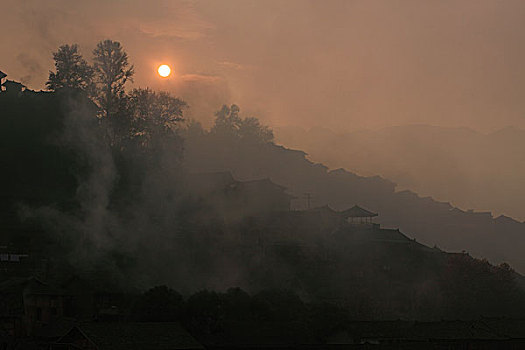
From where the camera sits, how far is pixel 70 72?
275 feet

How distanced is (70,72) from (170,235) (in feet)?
70.4

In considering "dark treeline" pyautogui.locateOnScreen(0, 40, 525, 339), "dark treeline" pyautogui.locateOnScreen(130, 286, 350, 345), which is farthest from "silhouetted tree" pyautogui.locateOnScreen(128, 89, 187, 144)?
"dark treeline" pyautogui.locateOnScreen(130, 286, 350, 345)

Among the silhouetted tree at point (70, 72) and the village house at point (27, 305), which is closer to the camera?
the village house at point (27, 305)

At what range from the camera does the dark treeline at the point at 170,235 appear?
6644 cm

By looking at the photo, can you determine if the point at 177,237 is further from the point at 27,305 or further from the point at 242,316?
the point at 27,305

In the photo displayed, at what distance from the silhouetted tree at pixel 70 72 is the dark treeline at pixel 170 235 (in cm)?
13

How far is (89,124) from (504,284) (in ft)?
146

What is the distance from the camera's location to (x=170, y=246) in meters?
74.9

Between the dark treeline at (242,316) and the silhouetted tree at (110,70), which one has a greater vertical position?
the silhouetted tree at (110,70)

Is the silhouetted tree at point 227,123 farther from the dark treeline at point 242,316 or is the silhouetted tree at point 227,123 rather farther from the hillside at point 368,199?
the dark treeline at point 242,316

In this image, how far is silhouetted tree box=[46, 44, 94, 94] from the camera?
83.4 meters

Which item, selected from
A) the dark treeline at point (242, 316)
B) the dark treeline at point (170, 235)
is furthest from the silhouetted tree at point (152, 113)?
the dark treeline at point (242, 316)

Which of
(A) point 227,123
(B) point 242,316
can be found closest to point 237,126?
(A) point 227,123

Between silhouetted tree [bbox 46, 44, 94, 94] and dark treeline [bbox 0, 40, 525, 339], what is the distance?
0.13 metres
